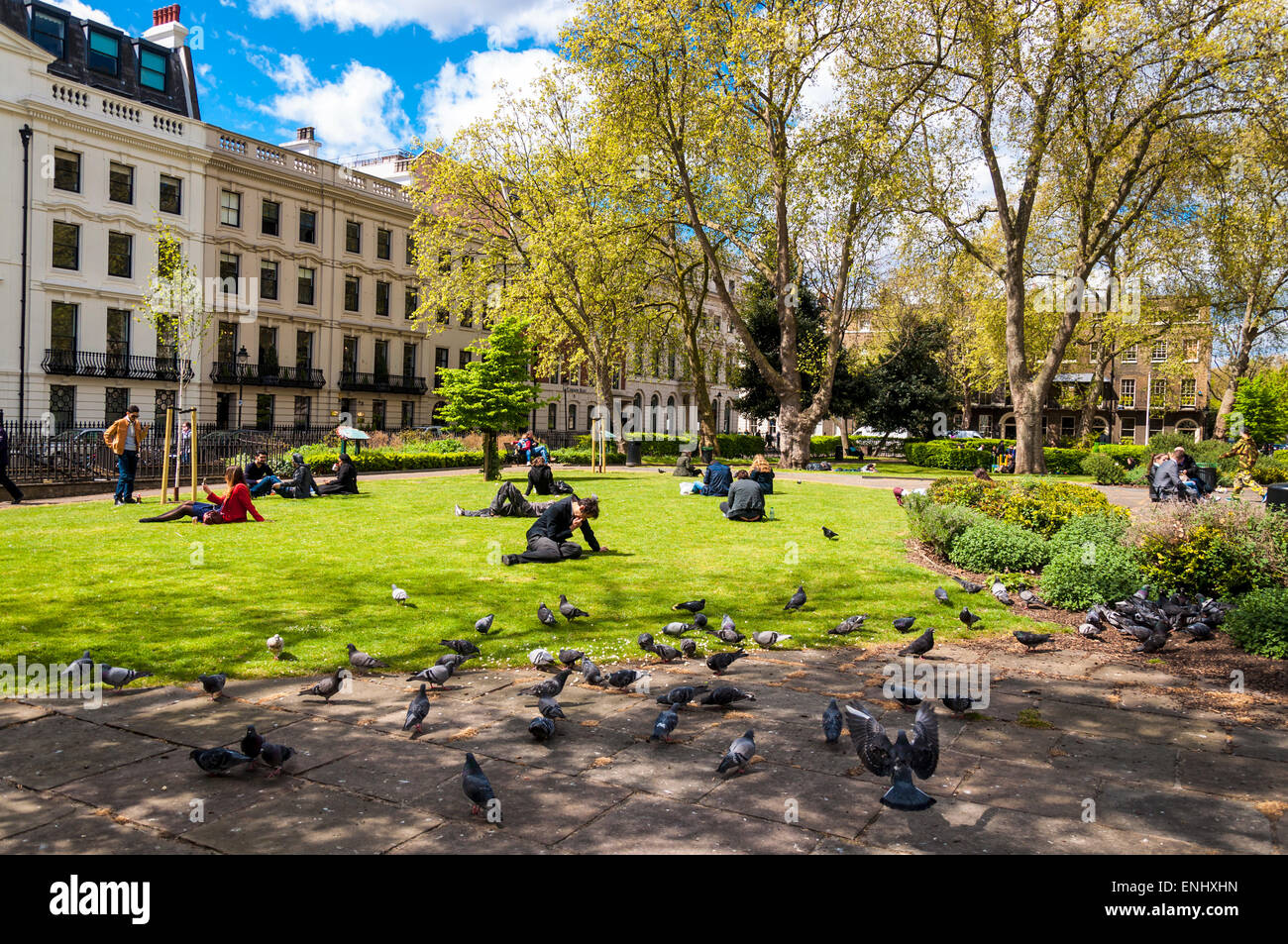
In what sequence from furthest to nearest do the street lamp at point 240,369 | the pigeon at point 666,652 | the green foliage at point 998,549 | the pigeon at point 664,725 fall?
the street lamp at point 240,369 → the green foliage at point 998,549 → the pigeon at point 666,652 → the pigeon at point 664,725

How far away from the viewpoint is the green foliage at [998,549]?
1047 centimetres

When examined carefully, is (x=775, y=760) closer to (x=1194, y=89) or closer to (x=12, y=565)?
(x=12, y=565)

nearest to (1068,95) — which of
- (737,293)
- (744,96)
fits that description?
(744,96)

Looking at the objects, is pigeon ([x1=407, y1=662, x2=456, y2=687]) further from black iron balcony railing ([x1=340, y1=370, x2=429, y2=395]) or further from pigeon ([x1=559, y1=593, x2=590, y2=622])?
black iron balcony railing ([x1=340, y1=370, x2=429, y2=395])

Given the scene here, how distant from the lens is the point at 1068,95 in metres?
25.8

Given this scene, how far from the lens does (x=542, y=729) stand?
184 inches

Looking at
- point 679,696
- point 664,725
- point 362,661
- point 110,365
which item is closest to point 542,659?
point 362,661

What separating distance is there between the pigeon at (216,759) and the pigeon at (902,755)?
299 centimetres

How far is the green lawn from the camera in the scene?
6.74 metres

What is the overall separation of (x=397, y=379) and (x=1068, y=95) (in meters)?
34.8

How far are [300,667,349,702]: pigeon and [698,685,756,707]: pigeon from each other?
2358 mm

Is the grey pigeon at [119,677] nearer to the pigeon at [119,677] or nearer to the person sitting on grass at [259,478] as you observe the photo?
the pigeon at [119,677]

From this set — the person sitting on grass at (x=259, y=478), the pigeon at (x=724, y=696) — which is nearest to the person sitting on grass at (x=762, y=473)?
the person sitting on grass at (x=259, y=478)

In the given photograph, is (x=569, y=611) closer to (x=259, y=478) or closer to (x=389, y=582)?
(x=389, y=582)
